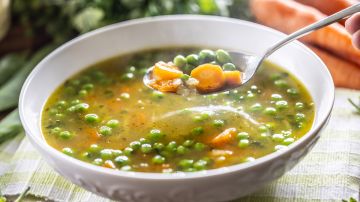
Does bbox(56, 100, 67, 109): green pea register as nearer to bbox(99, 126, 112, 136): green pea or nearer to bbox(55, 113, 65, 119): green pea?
bbox(55, 113, 65, 119): green pea

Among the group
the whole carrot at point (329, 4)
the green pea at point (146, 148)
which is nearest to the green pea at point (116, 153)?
the green pea at point (146, 148)

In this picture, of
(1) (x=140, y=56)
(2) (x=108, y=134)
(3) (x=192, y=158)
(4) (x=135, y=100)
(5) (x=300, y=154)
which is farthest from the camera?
(1) (x=140, y=56)

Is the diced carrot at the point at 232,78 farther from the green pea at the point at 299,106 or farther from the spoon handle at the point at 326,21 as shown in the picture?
the green pea at the point at 299,106

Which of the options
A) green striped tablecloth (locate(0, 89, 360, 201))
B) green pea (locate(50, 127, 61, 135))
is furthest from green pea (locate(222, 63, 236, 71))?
green pea (locate(50, 127, 61, 135))

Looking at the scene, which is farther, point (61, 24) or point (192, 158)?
point (61, 24)

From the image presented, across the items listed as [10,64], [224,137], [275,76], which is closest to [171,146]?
[224,137]

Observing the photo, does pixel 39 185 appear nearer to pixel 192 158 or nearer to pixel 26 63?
pixel 192 158

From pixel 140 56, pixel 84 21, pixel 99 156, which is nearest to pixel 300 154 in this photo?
pixel 99 156
